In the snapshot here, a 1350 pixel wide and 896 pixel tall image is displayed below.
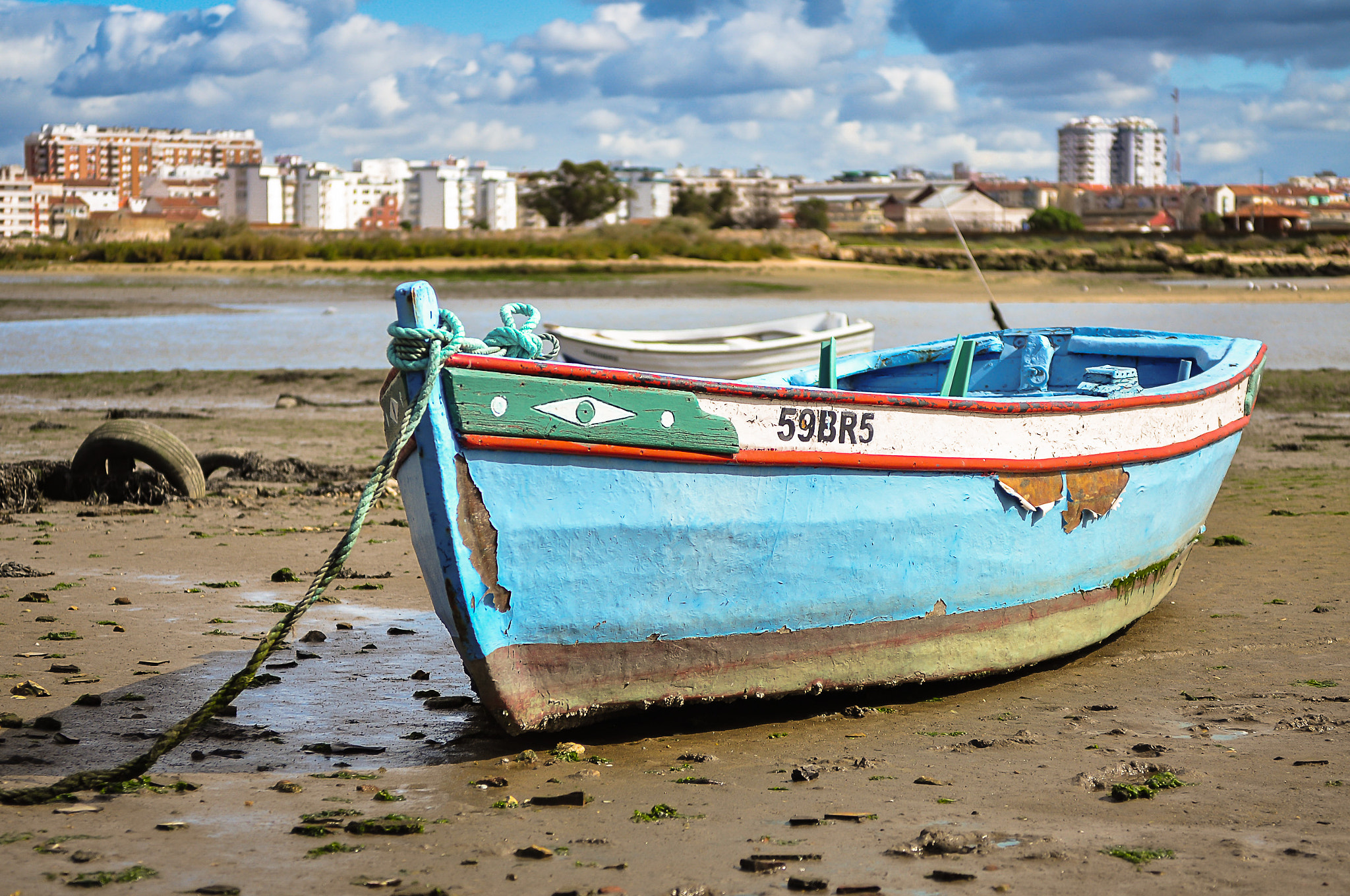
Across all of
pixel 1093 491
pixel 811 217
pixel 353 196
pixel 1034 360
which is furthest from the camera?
pixel 353 196

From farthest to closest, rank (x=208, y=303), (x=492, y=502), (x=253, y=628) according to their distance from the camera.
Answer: (x=208, y=303), (x=253, y=628), (x=492, y=502)

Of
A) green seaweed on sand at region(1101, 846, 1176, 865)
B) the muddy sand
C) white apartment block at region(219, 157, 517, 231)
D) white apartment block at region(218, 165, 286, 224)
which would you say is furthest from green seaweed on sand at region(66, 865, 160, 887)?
white apartment block at region(218, 165, 286, 224)

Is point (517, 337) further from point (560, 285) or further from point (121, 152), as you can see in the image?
point (121, 152)

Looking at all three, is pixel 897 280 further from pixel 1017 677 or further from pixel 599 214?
pixel 1017 677

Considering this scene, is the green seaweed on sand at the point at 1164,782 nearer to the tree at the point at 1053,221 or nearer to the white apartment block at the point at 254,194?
the tree at the point at 1053,221

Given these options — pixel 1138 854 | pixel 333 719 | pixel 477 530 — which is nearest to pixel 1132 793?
pixel 1138 854

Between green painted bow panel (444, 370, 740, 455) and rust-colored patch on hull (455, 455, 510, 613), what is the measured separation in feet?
0.56

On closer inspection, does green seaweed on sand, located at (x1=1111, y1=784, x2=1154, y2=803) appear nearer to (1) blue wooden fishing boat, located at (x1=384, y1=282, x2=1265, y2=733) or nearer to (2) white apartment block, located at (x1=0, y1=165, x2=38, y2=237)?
(1) blue wooden fishing boat, located at (x1=384, y1=282, x2=1265, y2=733)

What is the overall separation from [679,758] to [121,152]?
197228 mm

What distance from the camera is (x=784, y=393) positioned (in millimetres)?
4328

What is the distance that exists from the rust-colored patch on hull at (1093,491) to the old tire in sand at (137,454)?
6563 millimetres

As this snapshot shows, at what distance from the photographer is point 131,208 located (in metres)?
132

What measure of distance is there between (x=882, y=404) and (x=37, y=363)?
63.3 ft

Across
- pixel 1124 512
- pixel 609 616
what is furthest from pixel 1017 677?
pixel 609 616
